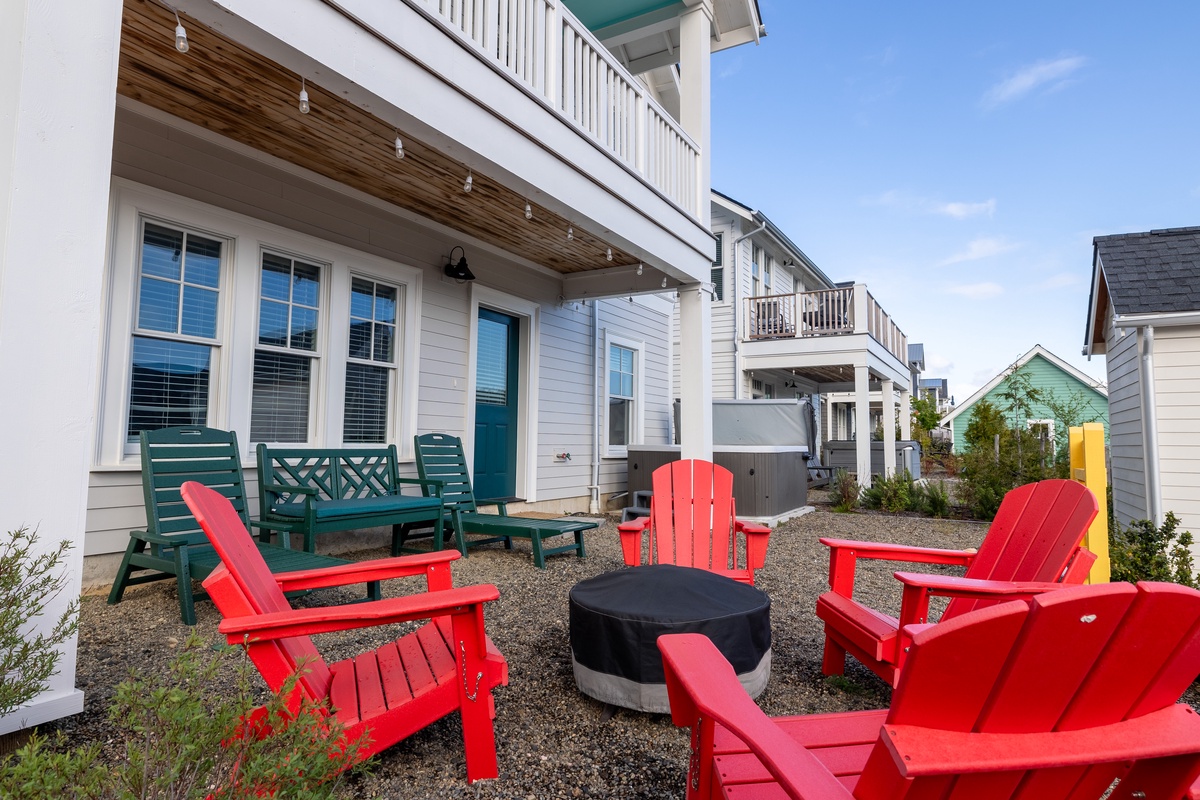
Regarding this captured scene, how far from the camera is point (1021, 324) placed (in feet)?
73.4

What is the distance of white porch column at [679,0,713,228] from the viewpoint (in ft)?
20.7

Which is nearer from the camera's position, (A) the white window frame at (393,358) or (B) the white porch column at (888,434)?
(A) the white window frame at (393,358)

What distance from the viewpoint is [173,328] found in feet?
14.4

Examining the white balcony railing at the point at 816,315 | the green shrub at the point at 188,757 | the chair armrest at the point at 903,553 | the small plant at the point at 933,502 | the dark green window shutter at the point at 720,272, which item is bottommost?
the small plant at the point at 933,502

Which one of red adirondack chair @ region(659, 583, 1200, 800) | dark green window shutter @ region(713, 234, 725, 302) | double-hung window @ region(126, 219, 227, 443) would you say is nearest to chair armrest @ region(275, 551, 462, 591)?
red adirondack chair @ region(659, 583, 1200, 800)

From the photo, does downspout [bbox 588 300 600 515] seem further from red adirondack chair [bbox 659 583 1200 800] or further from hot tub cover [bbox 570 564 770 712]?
red adirondack chair [bbox 659 583 1200 800]

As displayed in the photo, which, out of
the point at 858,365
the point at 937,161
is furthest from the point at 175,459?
the point at 937,161

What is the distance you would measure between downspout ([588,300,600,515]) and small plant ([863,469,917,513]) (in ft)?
14.6

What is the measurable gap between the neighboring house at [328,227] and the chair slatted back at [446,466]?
0.32 metres

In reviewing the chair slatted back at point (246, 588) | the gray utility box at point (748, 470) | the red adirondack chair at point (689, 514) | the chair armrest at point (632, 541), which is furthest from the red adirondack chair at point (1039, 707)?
the gray utility box at point (748, 470)

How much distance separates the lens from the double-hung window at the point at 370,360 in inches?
220

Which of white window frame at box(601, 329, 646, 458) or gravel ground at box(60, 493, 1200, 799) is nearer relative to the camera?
gravel ground at box(60, 493, 1200, 799)

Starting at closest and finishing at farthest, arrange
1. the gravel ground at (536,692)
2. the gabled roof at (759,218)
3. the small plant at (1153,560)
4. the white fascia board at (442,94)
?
the gravel ground at (536,692) < the white fascia board at (442,94) < the small plant at (1153,560) < the gabled roof at (759,218)

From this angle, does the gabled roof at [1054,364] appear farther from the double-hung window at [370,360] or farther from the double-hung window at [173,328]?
the double-hung window at [173,328]
